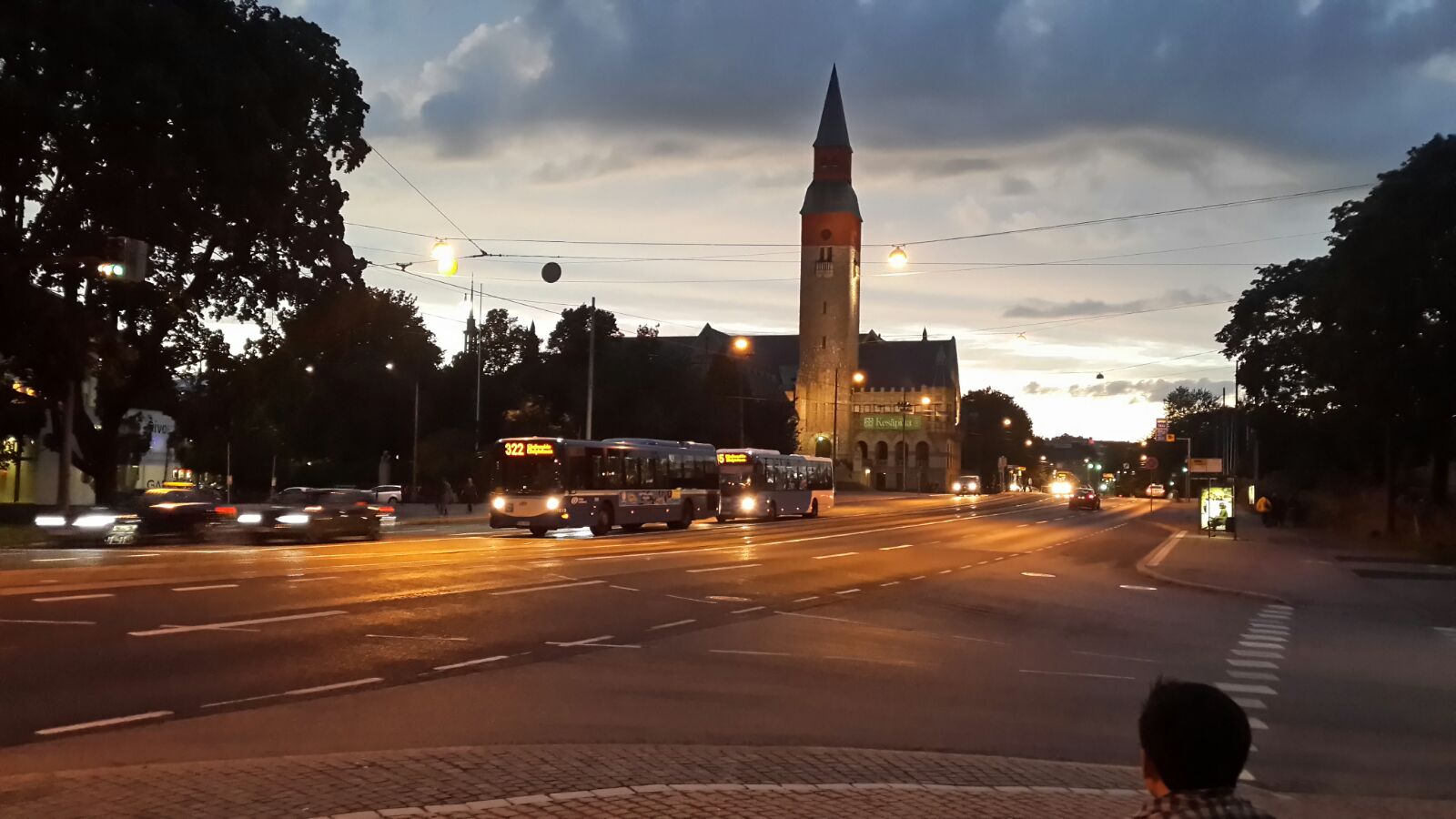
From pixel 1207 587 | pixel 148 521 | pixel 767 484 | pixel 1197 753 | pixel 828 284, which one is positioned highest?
pixel 828 284

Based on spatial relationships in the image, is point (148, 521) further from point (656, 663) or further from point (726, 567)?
point (656, 663)

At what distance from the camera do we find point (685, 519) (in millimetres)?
47031

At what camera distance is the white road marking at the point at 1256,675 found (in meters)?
13.9

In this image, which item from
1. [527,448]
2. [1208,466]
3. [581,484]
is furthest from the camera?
[1208,466]

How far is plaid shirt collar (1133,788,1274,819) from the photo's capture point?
331 centimetres

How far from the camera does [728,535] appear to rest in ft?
131

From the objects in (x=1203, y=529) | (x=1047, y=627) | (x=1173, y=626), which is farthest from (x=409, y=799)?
(x=1203, y=529)

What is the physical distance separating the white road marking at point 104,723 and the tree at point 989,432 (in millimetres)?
146548

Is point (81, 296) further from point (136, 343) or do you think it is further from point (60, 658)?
point (60, 658)

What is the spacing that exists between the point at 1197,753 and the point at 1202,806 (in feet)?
0.43

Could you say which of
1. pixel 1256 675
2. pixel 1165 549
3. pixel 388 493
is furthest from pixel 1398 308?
pixel 388 493

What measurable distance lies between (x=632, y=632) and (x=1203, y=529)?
39.2 meters

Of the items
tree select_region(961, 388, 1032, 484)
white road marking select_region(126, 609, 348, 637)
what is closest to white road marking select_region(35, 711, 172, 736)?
white road marking select_region(126, 609, 348, 637)

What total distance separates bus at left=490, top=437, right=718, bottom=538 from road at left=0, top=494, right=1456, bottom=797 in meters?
13.0
